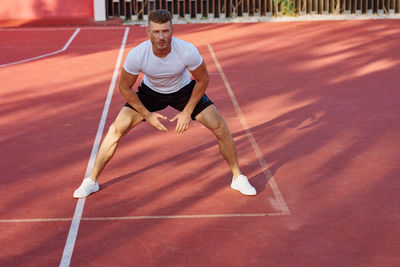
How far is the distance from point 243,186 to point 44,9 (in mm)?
13799

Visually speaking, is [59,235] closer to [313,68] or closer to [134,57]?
[134,57]

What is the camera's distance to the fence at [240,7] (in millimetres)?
19078

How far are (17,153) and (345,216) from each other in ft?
12.4

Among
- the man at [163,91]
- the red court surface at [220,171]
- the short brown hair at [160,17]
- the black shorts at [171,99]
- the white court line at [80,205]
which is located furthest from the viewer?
the black shorts at [171,99]

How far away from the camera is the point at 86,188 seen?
630 cm

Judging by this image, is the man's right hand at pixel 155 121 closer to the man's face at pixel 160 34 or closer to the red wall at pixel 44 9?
the man's face at pixel 160 34

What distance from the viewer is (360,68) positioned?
39.4 feet

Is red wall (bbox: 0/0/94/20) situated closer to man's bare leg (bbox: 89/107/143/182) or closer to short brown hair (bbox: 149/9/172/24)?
man's bare leg (bbox: 89/107/143/182)

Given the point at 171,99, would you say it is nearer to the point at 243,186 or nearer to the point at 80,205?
the point at 243,186

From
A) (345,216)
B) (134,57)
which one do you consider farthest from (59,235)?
(345,216)

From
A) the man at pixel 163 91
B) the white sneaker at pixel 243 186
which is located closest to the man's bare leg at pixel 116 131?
the man at pixel 163 91

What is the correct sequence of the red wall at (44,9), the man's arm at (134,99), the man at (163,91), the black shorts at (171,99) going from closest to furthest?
the man at (163,91), the man's arm at (134,99), the black shorts at (171,99), the red wall at (44,9)

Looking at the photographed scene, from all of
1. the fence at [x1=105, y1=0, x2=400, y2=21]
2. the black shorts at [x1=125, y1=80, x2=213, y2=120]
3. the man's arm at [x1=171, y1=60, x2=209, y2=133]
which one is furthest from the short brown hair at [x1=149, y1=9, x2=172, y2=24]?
the fence at [x1=105, y1=0, x2=400, y2=21]

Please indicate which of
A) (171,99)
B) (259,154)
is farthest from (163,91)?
(259,154)
